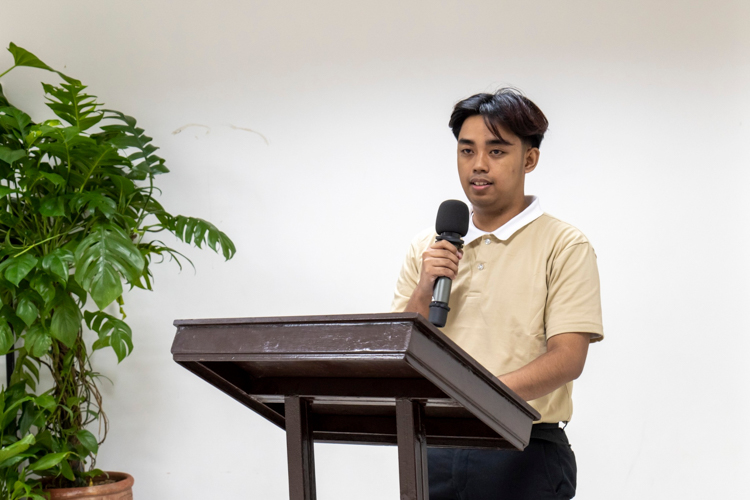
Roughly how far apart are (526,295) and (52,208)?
5.48 feet

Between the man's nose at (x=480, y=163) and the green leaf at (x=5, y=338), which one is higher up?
the man's nose at (x=480, y=163)

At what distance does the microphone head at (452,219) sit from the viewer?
1.37 meters

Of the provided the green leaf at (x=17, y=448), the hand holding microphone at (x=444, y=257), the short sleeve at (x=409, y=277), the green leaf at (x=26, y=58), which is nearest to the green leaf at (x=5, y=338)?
the green leaf at (x=17, y=448)

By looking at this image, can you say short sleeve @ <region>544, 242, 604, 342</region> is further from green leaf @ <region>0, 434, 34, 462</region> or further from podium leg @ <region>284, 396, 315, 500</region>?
green leaf @ <region>0, 434, 34, 462</region>

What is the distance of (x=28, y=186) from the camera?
2414 millimetres

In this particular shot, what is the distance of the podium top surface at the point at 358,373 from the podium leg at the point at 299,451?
2 centimetres

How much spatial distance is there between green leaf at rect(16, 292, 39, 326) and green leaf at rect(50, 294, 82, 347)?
2.3 inches

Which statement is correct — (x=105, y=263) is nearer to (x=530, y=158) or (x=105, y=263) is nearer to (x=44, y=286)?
(x=44, y=286)

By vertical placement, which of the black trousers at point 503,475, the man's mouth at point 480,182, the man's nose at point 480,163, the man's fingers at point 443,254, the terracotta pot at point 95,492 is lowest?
the terracotta pot at point 95,492

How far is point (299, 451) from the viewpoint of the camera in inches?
36.3

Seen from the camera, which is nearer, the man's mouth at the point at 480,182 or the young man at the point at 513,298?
the young man at the point at 513,298

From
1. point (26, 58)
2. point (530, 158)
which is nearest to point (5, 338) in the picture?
point (26, 58)

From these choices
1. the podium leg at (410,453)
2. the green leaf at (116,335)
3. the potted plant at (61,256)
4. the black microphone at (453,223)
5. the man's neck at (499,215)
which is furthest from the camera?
the green leaf at (116,335)

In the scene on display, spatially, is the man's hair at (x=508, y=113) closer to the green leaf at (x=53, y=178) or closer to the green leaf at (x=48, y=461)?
the green leaf at (x=53, y=178)
